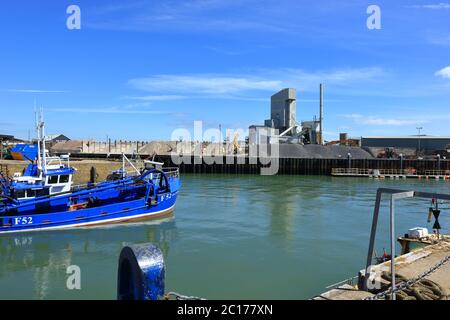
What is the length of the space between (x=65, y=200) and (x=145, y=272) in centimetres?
2077

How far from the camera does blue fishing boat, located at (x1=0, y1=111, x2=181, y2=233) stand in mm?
22516

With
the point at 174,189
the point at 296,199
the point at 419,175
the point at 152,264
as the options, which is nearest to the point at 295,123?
the point at 419,175

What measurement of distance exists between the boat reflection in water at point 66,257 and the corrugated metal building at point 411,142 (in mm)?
91523

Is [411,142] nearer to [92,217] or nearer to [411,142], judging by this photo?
[411,142]

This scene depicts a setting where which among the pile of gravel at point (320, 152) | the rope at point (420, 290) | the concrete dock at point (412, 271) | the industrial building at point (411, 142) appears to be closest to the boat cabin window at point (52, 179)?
the concrete dock at point (412, 271)

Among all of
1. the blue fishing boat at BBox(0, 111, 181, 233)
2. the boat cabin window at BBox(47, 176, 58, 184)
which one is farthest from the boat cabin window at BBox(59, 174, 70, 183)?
the boat cabin window at BBox(47, 176, 58, 184)

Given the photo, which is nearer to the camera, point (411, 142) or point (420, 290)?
point (420, 290)

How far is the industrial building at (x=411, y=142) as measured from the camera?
99625 mm

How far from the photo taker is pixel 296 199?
37531 mm

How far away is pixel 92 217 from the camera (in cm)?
2402

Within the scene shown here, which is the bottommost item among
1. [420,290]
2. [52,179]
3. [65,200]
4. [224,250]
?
[224,250]

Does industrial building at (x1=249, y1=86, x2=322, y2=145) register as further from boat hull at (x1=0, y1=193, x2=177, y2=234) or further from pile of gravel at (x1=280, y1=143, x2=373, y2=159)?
boat hull at (x1=0, y1=193, x2=177, y2=234)

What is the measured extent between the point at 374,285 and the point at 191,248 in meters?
11.5

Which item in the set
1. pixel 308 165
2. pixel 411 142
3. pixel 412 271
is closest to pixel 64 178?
pixel 412 271
